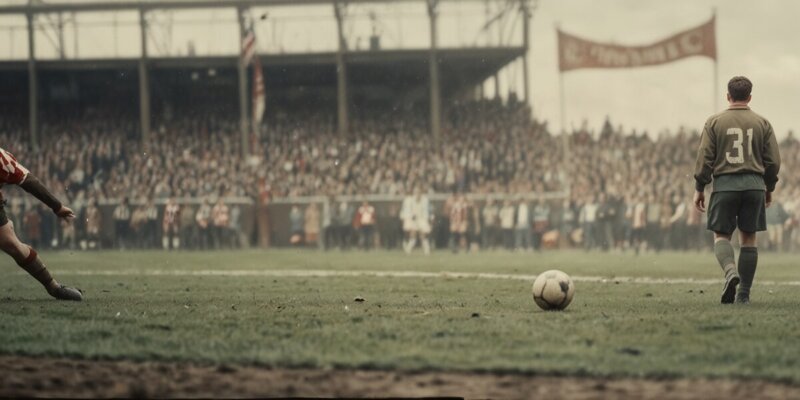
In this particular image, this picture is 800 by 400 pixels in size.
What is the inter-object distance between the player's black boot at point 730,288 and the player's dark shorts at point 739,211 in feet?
1.52

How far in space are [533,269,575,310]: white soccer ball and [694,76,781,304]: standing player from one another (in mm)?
1641

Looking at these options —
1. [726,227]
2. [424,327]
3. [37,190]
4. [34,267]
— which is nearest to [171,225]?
[34,267]

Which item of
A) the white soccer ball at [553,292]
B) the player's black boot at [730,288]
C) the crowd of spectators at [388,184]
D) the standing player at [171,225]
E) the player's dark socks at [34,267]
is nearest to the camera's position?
the white soccer ball at [553,292]

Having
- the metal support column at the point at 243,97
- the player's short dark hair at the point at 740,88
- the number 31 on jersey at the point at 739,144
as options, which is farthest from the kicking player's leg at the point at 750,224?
the metal support column at the point at 243,97

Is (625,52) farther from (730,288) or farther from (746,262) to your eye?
(730,288)

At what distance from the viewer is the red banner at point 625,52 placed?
34250mm

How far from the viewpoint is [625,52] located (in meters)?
34.7

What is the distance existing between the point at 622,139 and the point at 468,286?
23.9 metres

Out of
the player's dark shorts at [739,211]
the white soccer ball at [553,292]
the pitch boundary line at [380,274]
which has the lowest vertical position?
the pitch boundary line at [380,274]

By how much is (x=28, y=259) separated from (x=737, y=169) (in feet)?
23.1

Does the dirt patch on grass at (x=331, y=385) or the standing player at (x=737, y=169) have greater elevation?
the standing player at (x=737, y=169)

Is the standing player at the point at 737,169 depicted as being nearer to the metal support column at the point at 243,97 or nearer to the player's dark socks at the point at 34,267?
the player's dark socks at the point at 34,267

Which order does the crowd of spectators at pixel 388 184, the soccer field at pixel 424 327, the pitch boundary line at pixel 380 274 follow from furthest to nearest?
1. the crowd of spectators at pixel 388 184
2. the pitch boundary line at pixel 380 274
3. the soccer field at pixel 424 327

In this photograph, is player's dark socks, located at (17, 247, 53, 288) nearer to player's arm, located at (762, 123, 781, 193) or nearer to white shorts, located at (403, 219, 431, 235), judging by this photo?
player's arm, located at (762, 123, 781, 193)
